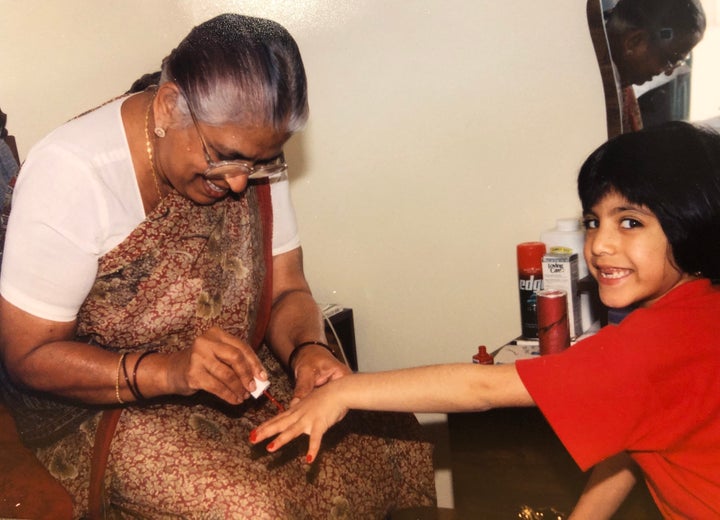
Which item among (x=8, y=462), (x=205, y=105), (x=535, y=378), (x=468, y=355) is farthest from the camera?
(x=468, y=355)

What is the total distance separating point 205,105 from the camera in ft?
3.94

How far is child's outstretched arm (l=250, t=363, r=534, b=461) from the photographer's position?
1.09 meters

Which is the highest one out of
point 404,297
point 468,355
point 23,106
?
point 23,106

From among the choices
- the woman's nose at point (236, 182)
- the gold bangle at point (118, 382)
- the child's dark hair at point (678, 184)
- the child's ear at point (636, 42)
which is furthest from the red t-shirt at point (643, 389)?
the child's ear at point (636, 42)

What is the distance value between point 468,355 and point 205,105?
3.71ft

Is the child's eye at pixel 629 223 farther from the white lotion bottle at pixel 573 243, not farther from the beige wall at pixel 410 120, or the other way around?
the beige wall at pixel 410 120

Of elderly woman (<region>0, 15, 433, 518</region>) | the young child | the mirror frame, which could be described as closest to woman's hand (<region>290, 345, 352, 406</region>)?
elderly woman (<region>0, 15, 433, 518</region>)

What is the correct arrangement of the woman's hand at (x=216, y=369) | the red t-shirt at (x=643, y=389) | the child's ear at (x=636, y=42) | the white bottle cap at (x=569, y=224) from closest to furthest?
the red t-shirt at (x=643, y=389), the woman's hand at (x=216, y=369), the child's ear at (x=636, y=42), the white bottle cap at (x=569, y=224)

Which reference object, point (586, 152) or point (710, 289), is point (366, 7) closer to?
point (586, 152)

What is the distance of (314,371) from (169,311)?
291mm

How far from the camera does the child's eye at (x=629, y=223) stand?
116 centimetres

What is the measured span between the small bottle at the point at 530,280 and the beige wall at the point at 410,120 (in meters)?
0.16

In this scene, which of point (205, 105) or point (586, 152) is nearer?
point (205, 105)

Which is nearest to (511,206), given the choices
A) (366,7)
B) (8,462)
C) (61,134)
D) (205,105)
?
(366,7)
